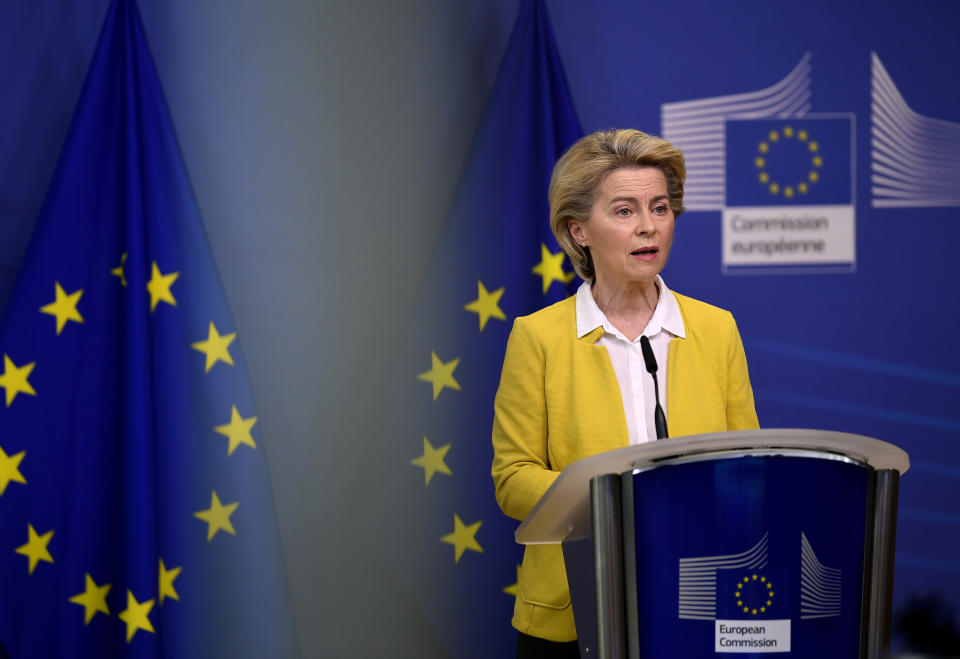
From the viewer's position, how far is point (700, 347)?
1.84 meters

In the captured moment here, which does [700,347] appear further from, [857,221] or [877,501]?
[857,221]

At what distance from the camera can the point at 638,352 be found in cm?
185

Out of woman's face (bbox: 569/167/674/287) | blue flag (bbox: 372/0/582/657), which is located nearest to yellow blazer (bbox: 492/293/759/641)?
woman's face (bbox: 569/167/674/287)

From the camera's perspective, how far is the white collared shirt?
178cm

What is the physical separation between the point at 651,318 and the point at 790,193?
1.37 meters

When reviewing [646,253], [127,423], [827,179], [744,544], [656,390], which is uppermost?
[827,179]

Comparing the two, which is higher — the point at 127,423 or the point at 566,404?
the point at 566,404

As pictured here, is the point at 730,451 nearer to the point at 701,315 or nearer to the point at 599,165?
the point at 701,315

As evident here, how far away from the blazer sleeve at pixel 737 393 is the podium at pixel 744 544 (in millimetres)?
618

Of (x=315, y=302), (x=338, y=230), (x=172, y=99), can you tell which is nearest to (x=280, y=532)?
(x=315, y=302)

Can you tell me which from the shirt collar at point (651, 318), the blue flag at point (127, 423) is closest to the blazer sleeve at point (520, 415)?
the shirt collar at point (651, 318)

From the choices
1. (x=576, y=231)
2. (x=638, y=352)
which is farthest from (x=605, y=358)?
(x=576, y=231)

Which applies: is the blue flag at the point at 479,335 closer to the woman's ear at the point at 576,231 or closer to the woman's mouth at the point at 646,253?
the woman's ear at the point at 576,231

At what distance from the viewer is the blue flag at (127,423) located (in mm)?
2596
